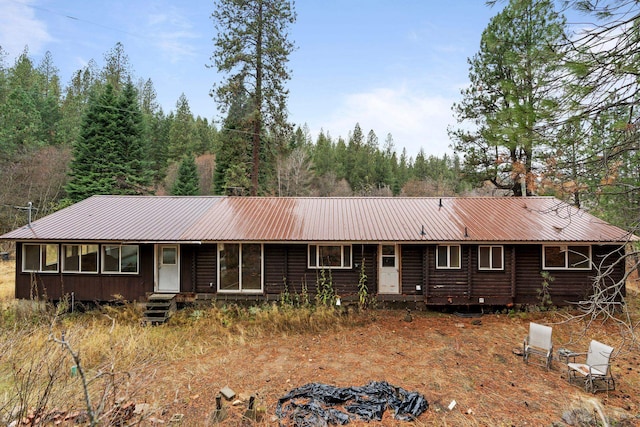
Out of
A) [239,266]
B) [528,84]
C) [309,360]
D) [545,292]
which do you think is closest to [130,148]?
[239,266]

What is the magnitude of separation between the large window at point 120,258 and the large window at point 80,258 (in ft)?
1.16

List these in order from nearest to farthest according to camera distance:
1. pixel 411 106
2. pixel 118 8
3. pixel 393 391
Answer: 1. pixel 393 391
2. pixel 118 8
3. pixel 411 106

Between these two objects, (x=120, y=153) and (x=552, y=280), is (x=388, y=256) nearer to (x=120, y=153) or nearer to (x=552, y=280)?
(x=552, y=280)

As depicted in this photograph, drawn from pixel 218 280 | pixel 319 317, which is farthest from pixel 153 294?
pixel 319 317

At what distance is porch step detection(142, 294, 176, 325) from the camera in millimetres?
9680

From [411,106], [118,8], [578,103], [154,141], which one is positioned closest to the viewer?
[578,103]

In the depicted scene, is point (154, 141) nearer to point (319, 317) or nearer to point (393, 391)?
point (319, 317)

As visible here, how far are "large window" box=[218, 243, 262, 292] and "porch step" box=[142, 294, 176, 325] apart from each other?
159 cm

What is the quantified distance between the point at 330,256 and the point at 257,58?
41.9 feet

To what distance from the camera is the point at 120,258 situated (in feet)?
35.4

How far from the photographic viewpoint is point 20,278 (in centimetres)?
1075

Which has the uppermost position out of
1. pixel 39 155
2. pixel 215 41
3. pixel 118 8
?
pixel 215 41

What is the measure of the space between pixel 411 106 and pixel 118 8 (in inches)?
537

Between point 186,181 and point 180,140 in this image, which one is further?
point 180,140
